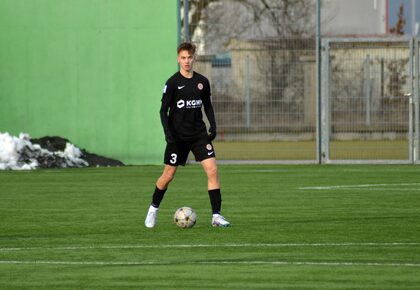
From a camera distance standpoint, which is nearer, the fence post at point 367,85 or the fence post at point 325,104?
the fence post at point 367,85

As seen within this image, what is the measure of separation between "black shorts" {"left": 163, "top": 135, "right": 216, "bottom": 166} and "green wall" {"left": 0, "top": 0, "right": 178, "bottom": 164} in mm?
14078

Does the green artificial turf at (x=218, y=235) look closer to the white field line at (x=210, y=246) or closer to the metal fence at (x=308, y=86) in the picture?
the white field line at (x=210, y=246)

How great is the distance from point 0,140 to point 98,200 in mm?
8566

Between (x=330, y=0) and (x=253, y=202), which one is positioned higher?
(x=330, y=0)

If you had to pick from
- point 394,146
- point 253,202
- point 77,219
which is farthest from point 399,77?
point 77,219

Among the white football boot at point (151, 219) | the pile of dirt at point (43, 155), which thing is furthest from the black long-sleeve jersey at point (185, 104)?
the pile of dirt at point (43, 155)

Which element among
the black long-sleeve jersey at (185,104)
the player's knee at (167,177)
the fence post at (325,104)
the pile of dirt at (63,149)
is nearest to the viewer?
the black long-sleeve jersey at (185,104)

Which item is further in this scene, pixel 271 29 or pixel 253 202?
pixel 271 29

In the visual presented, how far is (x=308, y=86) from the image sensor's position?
28.6 m

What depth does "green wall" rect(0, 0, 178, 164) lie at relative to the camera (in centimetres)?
2881

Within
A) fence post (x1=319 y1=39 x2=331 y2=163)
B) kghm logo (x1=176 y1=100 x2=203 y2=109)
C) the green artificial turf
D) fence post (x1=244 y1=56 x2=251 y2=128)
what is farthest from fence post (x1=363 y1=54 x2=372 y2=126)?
kghm logo (x1=176 y1=100 x2=203 y2=109)

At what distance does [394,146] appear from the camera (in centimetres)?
2856

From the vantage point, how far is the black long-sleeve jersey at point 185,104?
1455 cm

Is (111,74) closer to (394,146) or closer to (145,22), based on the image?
(145,22)
